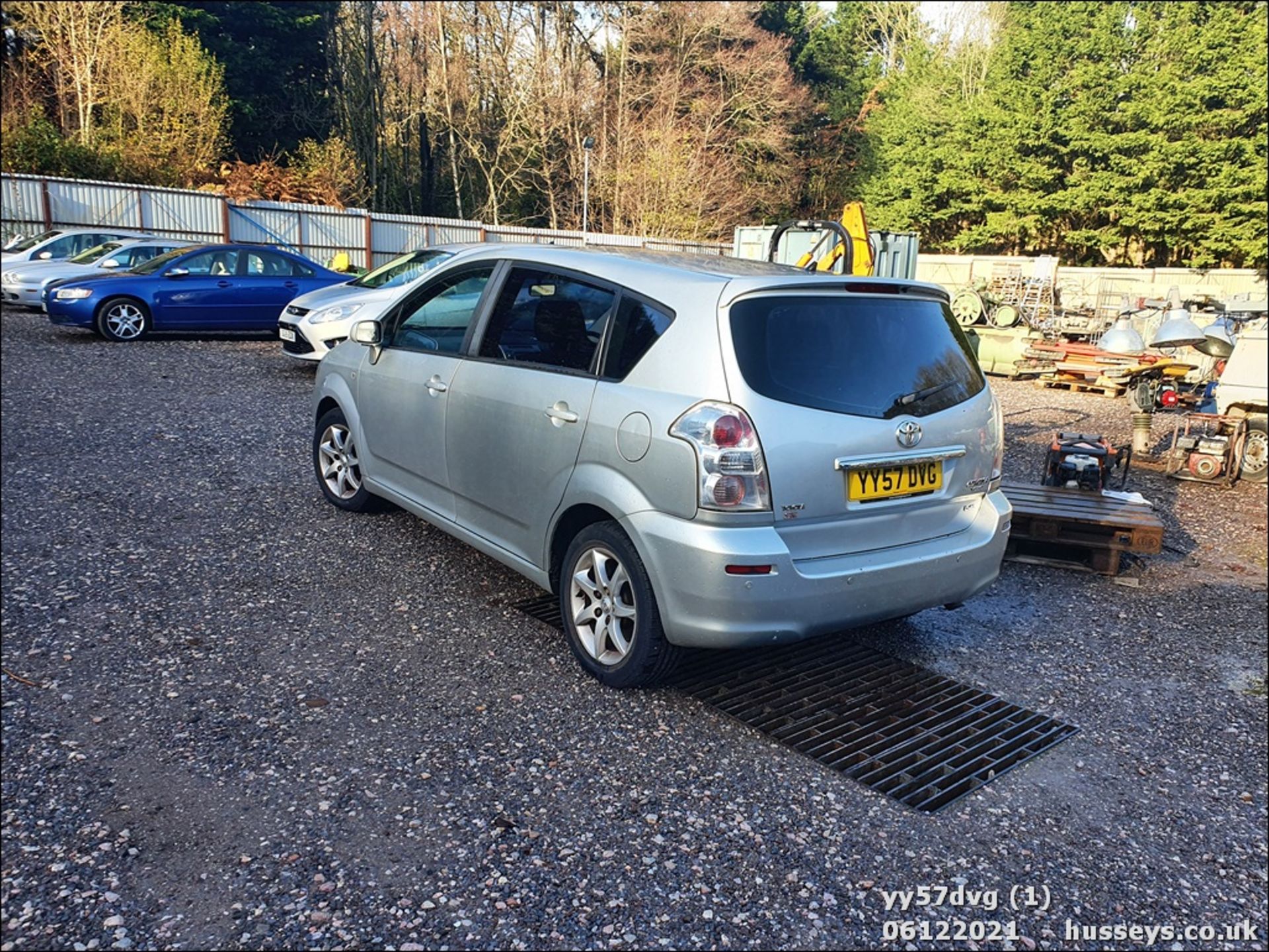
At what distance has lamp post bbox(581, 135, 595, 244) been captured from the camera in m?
34.2

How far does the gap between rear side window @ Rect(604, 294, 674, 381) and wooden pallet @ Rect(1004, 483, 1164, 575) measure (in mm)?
3245

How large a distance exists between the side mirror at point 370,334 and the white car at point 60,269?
13.0 metres

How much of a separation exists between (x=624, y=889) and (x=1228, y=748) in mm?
2689

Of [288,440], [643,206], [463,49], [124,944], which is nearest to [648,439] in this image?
[124,944]

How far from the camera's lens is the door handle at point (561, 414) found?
388 cm

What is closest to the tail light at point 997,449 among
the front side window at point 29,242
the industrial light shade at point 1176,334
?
the industrial light shade at point 1176,334

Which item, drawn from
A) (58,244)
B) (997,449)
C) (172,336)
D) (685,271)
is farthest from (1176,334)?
(58,244)

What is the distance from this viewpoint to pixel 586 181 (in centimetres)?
3381

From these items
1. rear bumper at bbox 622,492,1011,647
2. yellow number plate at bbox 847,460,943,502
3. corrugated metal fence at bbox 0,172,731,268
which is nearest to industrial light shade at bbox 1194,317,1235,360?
yellow number plate at bbox 847,460,943,502

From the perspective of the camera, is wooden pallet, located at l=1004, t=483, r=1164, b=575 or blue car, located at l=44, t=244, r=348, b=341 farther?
blue car, located at l=44, t=244, r=348, b=341

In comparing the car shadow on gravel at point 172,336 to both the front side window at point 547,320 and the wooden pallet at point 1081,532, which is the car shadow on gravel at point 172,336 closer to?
the front side window at point 547,320

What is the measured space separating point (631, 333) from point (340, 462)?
2947mm

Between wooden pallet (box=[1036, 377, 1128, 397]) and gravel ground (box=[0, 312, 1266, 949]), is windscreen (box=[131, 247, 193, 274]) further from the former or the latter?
wooden pallet (box=[1036, 377, 1128, 397])

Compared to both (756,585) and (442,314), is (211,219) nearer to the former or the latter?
(442,314)
